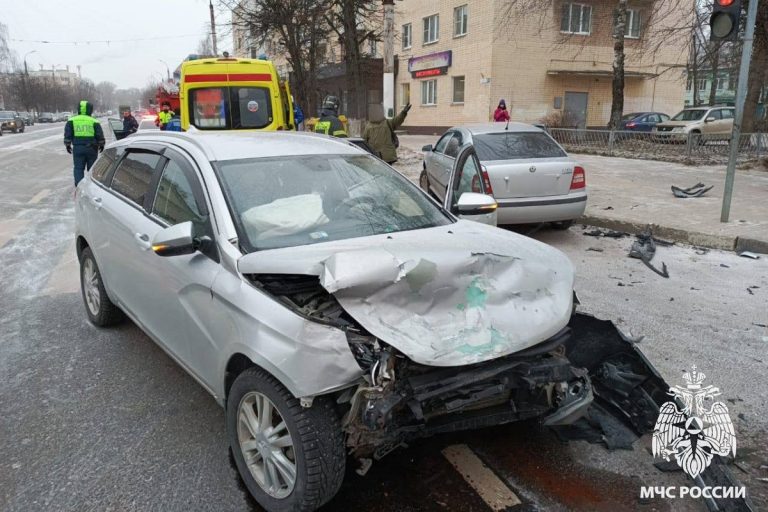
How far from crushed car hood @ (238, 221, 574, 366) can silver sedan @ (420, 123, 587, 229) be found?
4.60m

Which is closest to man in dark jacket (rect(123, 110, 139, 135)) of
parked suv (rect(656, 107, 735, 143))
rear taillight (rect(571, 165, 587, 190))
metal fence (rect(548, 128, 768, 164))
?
metal fence (rect(548, 128, 768, 164))

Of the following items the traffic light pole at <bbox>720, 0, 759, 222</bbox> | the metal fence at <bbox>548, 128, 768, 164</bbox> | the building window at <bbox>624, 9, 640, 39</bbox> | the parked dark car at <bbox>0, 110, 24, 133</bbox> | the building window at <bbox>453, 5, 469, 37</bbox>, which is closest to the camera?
the traffic light pole at <bbox>720, 0, 759, 222</bbox>

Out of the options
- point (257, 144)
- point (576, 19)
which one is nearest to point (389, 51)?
point (257, 144)

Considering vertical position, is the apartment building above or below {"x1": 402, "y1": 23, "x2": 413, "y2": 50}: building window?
below

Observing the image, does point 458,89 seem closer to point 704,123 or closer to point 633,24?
point 633,24

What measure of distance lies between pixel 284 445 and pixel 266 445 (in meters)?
0.13

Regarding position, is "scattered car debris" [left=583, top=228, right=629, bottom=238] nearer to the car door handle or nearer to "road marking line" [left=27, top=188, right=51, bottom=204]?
the car door handle

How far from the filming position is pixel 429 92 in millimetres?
31766

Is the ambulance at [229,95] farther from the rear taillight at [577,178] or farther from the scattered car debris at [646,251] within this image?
the scattered car debris at [646,251]

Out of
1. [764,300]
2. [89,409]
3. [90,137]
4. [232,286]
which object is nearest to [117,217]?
[89,409]

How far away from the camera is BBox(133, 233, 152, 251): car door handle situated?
3.46 metres

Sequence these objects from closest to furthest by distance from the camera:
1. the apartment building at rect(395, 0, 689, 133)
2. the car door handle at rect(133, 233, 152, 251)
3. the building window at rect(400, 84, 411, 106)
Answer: the car door handle at rect(133, 233, 152, 251) → the apartment building at rect(395, 0, 689, 133) → the building window at rect(400, 84, 411, 106)

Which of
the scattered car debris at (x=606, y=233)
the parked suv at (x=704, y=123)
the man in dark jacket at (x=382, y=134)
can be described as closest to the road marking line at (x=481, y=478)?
the scattered car debris at (x=606, y=233)

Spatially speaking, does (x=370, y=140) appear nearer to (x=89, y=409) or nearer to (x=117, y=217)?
(x=117, y=217)
